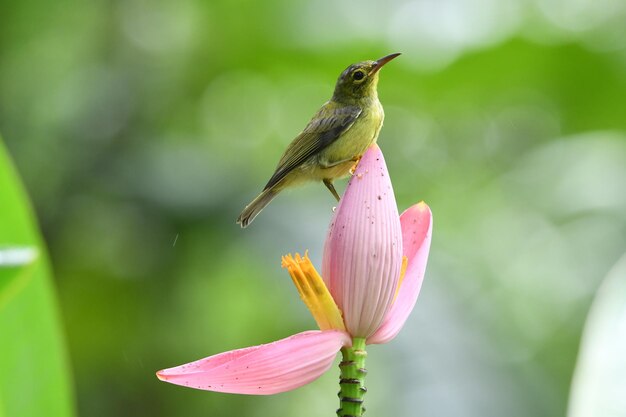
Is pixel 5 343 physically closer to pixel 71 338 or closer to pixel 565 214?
pixel 71 338

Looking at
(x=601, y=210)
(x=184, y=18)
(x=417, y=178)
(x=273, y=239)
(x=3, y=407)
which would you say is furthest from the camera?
(x=184, y=18)

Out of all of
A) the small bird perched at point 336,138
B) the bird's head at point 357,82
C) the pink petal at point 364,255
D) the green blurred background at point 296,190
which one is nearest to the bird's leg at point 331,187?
the small bird perched at point 336,138

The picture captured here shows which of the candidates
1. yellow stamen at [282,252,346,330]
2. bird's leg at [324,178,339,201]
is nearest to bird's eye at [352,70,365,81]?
bird's leg at [324,178,339,201]

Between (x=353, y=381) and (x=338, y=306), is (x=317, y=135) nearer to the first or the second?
(x=338, y=306)

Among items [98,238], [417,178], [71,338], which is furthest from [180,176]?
[417,178]

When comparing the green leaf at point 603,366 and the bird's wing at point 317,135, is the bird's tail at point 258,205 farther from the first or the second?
the green leaf at point 603,366

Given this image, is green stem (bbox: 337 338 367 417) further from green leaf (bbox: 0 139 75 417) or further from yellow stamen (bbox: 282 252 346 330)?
green leaf (bbox: 0 139 75 417)
